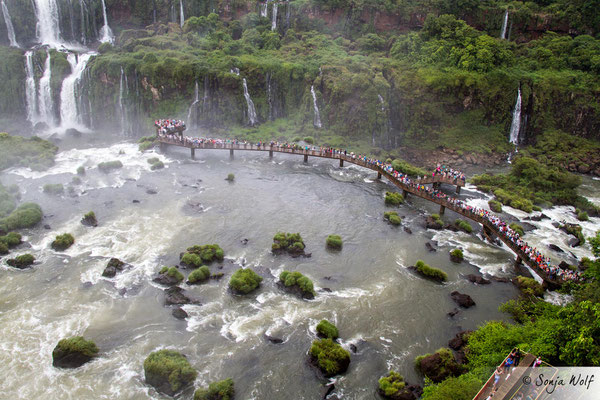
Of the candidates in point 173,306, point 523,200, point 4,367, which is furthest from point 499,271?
point 4,367

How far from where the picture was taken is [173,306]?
3247cm

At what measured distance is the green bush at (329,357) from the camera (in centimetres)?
2697

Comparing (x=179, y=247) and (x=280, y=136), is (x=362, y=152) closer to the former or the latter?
(x=280, y=136)

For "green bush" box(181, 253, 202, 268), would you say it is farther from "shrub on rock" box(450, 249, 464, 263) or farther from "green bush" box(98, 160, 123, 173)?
"green bush" box(98, 160, 123, 173)

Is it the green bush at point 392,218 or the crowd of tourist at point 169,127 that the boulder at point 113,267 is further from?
the crowd of tourist at point 169,127

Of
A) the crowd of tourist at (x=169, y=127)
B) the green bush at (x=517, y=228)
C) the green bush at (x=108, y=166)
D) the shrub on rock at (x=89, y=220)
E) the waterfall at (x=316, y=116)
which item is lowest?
the shrub on rock at (x=89, y=220)

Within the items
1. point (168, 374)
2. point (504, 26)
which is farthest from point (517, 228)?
point (504, 26)

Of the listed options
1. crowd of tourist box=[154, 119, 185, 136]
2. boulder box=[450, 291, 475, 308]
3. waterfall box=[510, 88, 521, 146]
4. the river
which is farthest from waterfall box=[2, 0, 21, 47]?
waterfall box=[510, 88, 521, 146]

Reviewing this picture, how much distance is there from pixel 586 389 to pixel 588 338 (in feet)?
11.9

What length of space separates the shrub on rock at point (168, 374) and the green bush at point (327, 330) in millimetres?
9122

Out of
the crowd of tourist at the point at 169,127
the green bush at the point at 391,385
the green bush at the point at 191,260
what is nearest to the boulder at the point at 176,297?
the green bush at the point at 191,260

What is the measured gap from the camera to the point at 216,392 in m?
24.8

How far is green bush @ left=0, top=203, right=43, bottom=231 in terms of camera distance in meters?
41.2

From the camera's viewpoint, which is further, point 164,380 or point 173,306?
point 173,306
